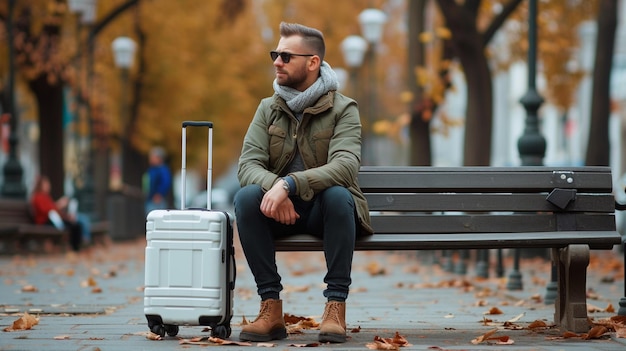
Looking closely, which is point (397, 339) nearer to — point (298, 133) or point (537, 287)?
point (298, 133)

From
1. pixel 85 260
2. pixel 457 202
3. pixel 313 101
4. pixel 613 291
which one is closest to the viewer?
pixel 313 101

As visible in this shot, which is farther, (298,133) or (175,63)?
(175,63)

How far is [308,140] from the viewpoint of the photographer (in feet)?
24.4

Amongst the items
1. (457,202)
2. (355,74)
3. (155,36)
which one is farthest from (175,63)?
(457,202)

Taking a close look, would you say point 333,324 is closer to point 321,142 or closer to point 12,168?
point 321,142

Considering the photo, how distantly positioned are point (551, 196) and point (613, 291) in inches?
171

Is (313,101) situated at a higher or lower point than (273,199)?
higher

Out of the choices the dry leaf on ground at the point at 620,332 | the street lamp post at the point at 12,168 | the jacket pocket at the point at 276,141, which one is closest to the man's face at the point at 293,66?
the jacket pocket at the point at 276,141

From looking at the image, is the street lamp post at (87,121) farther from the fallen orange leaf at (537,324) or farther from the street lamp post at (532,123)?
the fallen orange leaf at (537,324)

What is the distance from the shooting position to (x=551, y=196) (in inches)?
310

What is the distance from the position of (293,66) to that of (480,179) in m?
1.38

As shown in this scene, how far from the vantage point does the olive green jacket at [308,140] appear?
7.33 m

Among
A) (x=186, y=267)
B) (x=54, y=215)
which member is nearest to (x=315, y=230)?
(x=186, y=267)

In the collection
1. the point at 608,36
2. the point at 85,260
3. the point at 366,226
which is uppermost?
the point at 608,36
